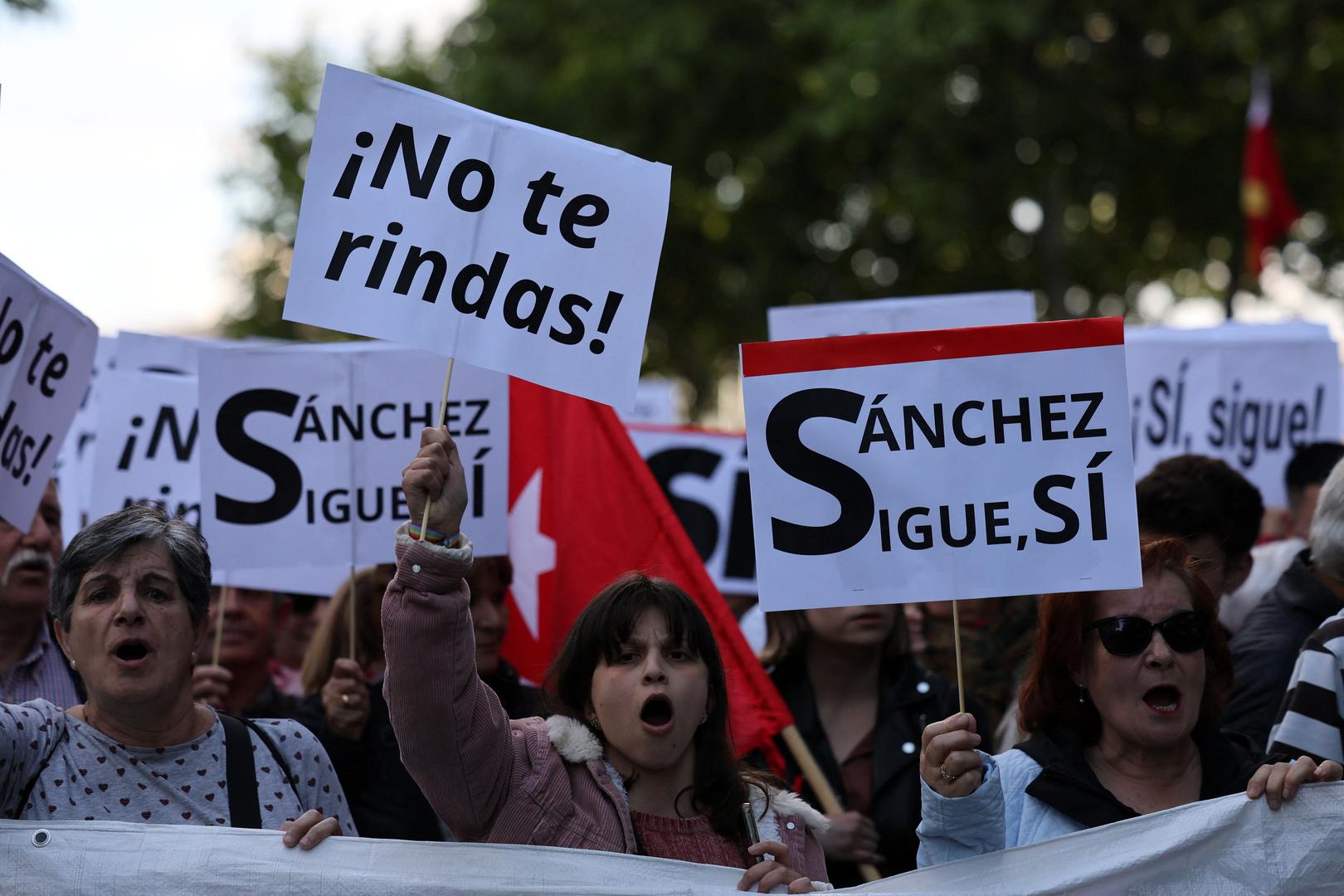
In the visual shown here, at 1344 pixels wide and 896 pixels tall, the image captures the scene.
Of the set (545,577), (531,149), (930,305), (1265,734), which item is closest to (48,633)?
(545,577)

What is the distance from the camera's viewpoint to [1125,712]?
140 inches

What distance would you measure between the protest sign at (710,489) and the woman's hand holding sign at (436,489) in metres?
4.32

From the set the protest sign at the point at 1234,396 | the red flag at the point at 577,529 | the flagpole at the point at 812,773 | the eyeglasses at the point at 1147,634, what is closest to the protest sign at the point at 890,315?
the protest sign at the point at 1234,396

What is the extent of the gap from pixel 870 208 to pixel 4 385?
617 inches

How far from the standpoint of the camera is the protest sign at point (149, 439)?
236 inches

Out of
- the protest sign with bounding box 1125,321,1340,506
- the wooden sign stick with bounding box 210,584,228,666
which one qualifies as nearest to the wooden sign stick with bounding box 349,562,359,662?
the wooden sign stick with bounding box 210,584,228,666

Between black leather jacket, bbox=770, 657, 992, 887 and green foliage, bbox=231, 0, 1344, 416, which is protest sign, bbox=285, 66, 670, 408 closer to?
black leather jacket, bbox=770, 657, 992, 887

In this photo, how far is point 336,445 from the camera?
17.1 ft

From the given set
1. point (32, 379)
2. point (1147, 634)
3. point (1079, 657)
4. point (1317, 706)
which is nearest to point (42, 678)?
point (32, 379)

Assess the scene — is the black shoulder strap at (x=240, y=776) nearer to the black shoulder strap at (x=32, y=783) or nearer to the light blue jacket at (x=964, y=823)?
the black shoulder strap at (x=32, y=783)

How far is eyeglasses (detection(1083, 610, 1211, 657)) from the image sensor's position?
360 cm

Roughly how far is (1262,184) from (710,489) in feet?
31.7

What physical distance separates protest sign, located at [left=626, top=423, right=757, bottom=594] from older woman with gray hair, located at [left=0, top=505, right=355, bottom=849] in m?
3.94

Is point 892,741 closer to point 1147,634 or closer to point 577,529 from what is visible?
point 577,529
